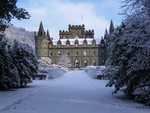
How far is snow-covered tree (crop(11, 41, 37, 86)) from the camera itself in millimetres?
20200

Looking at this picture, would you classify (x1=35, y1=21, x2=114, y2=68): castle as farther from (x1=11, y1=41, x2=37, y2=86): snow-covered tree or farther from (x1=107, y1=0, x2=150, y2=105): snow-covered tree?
(x1=107, y1=0, x2=150, y2=105): snow-covered tree

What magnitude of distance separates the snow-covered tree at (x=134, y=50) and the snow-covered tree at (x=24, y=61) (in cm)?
747

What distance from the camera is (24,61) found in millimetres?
20781

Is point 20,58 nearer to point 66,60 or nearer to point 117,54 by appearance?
point 117,54

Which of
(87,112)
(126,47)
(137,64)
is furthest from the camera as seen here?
(126,47)

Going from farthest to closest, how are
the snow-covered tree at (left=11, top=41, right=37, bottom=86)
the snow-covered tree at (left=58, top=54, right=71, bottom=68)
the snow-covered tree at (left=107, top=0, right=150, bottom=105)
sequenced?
the snow-covered tree at (left=58, top=54, right=71, bottom=68)
the snow-covered tree at (left=11, top=41, right=37, bottom=86)
the snow-covered tree at (left=107, top=0, right=150, bottom=105)

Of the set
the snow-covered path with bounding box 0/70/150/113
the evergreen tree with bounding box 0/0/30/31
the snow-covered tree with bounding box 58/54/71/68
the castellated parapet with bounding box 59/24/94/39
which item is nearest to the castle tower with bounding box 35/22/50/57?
the snow-covered tree with bounding box 58/54/71/68

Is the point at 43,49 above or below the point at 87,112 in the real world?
above

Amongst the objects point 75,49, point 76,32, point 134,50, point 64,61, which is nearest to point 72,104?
point 134,50

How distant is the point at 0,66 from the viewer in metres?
17.4

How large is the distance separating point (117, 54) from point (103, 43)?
300ft

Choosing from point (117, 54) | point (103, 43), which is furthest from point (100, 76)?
point (103, 43)

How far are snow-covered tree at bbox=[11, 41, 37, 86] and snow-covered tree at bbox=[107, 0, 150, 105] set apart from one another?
7.47m

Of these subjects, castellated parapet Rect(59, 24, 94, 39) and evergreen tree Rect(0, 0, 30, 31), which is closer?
evergreen tree Rect(0, 0, 30, 31)
